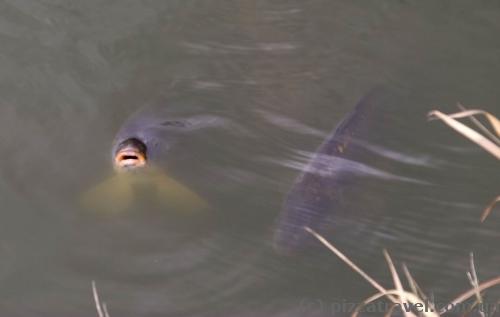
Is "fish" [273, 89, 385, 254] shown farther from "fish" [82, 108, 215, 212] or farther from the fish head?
the fish head

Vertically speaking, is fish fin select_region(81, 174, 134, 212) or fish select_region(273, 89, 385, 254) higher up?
fish fin select_region(81, 174, 134, 212)

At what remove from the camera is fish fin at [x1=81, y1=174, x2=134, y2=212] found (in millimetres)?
3385

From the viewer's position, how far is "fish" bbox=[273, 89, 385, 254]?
3230 millimetres

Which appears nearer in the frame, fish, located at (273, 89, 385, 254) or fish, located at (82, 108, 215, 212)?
fish, located at (273, 89, 385, 254)

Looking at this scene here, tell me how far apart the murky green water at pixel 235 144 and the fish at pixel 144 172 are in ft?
0.18

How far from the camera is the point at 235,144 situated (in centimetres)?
376

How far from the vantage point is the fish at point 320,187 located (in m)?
3.23

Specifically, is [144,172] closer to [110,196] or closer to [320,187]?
[110,196]

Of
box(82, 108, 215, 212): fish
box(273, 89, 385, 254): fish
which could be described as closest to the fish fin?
box(82, 108, 215, 212): fish

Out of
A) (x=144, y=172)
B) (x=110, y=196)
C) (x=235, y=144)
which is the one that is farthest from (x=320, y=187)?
(x=110, y=196)

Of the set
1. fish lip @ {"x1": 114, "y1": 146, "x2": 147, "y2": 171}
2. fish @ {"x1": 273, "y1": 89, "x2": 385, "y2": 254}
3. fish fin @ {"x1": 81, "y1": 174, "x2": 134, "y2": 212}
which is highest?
fish lip @ {"x1": 114, "y1": 146, "x2": 147, "y2": 171}

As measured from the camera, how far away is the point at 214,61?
4.14 metres

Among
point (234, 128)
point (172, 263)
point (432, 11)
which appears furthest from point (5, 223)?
point (432, 11)

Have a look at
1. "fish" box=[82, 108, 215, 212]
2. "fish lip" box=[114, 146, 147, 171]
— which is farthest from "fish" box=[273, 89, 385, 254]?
"fish lip" box=[114, 146, 147, 171]
